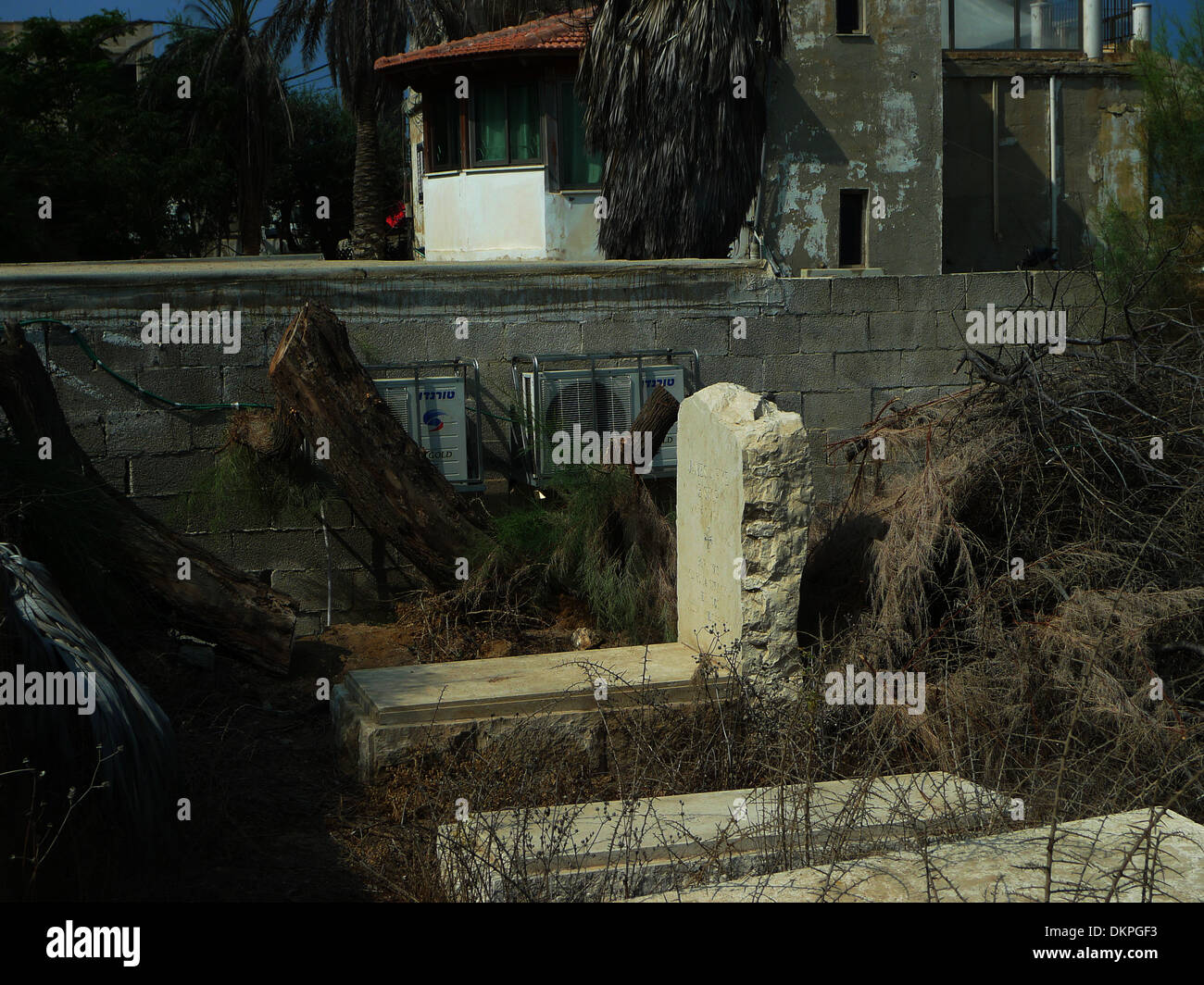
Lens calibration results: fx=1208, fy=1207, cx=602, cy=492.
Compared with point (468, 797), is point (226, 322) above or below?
above

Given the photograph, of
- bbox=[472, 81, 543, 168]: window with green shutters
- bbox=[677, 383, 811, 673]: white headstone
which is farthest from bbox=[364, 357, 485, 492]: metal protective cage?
bbox=[472, 81, 543, 168]: window with green shutters

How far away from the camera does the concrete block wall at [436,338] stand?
719cm

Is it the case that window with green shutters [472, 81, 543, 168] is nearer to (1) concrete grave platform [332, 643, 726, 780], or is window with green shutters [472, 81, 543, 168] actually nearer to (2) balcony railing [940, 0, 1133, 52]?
(2) balcony railing [940, 0, 1133, 52]

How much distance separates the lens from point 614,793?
5.17 meters

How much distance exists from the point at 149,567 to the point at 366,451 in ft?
4.28

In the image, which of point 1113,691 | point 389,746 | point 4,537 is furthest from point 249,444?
point 1113,691

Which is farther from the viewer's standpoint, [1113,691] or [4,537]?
[4,537]

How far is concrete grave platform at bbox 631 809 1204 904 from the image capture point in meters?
3.29

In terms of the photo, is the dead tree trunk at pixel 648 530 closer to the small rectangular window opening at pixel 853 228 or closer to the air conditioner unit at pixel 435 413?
the air conditioner unit at pixel 435 413

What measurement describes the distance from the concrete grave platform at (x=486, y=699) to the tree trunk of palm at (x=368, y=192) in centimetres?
2012

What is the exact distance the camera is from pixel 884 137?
17688mm

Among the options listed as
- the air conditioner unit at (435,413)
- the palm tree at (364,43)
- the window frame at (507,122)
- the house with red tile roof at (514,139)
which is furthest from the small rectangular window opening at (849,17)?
the air conditioner unit at (435,413)

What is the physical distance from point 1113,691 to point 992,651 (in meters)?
0.61
